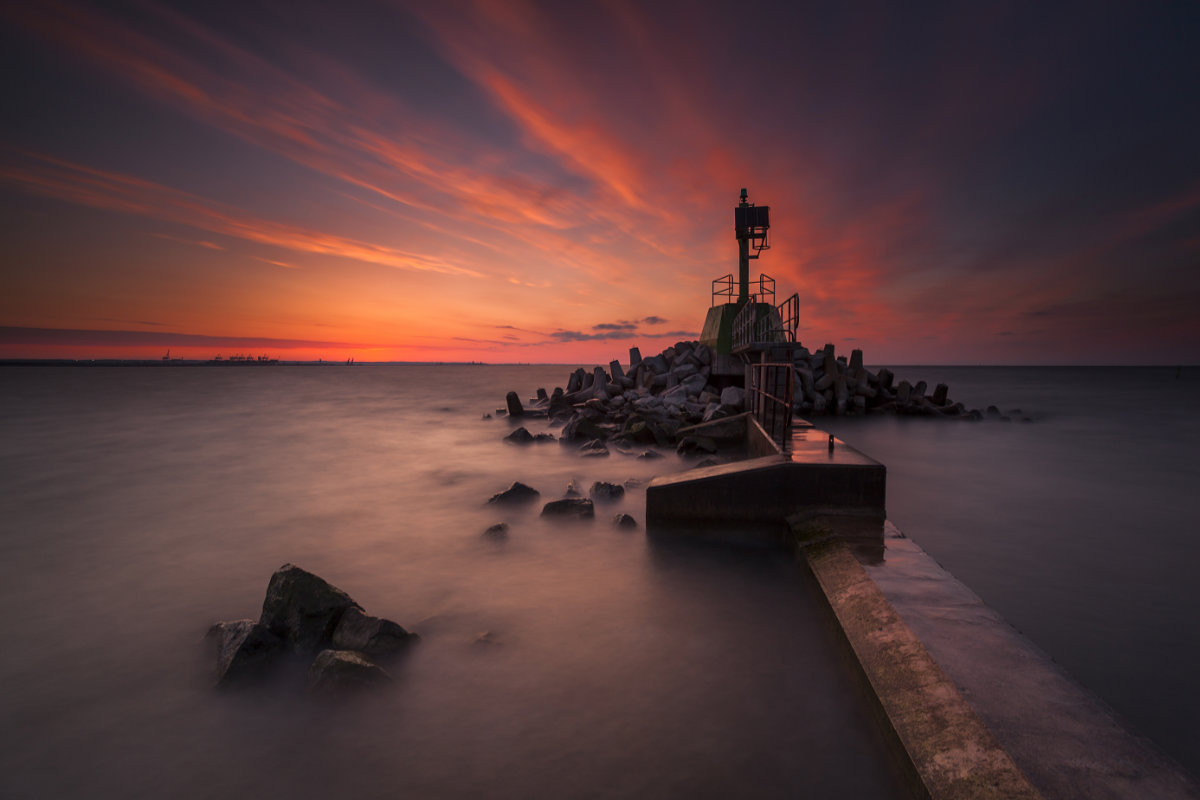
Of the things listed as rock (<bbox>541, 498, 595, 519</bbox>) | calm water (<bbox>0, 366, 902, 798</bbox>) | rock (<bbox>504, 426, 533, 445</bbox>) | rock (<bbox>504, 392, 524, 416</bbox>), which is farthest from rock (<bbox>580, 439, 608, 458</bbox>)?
rock (<bbox>504, 392, 524, 416</bbox>)

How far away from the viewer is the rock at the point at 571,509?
748 cm

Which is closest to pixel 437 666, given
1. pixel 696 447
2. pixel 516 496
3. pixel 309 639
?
pixel 309 639

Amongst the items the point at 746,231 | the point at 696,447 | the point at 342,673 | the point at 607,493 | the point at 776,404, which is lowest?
the point at 342,673

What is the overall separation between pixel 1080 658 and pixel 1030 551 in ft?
10.3

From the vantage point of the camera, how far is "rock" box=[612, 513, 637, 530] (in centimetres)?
692

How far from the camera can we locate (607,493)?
8609 millimetres

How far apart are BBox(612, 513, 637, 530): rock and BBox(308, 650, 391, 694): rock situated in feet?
12.2

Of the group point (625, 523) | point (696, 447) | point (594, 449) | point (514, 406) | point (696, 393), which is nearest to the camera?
point (625, 523)

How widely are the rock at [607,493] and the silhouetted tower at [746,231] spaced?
16670 millimetres

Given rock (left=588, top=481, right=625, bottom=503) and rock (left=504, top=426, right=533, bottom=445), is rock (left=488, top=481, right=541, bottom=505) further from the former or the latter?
rock (left=504, top=426, right=533, bottom=445)

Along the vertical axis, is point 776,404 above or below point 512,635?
above

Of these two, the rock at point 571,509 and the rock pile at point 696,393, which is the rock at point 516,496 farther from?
the rock pile at point 696,393

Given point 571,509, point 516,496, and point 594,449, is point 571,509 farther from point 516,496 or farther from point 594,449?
point 594,449

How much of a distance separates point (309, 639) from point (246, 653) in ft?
1.32
